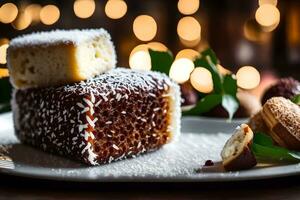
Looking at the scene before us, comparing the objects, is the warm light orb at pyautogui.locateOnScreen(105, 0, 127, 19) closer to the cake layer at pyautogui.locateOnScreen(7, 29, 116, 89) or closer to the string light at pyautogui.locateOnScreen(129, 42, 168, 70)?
the string light at pyautogui.locateOnScreen(129, 42, 168, 70)

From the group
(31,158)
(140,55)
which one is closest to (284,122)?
(31,158)

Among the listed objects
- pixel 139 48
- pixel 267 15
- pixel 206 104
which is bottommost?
pixel 139 48

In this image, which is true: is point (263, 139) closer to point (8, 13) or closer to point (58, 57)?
point (58, 57)

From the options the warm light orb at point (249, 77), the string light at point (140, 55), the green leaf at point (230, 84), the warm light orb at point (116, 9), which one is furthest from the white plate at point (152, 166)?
the warm light orb at point (116, 9)

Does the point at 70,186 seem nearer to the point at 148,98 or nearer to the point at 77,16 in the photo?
the point at 148,98

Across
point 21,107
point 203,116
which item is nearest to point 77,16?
point 203,116

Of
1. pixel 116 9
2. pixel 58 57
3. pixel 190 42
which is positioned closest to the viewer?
pixel 58 57

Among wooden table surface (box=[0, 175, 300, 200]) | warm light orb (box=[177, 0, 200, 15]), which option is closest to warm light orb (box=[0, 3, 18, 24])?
warm light orb (box=[177, 0, 200, 15])
